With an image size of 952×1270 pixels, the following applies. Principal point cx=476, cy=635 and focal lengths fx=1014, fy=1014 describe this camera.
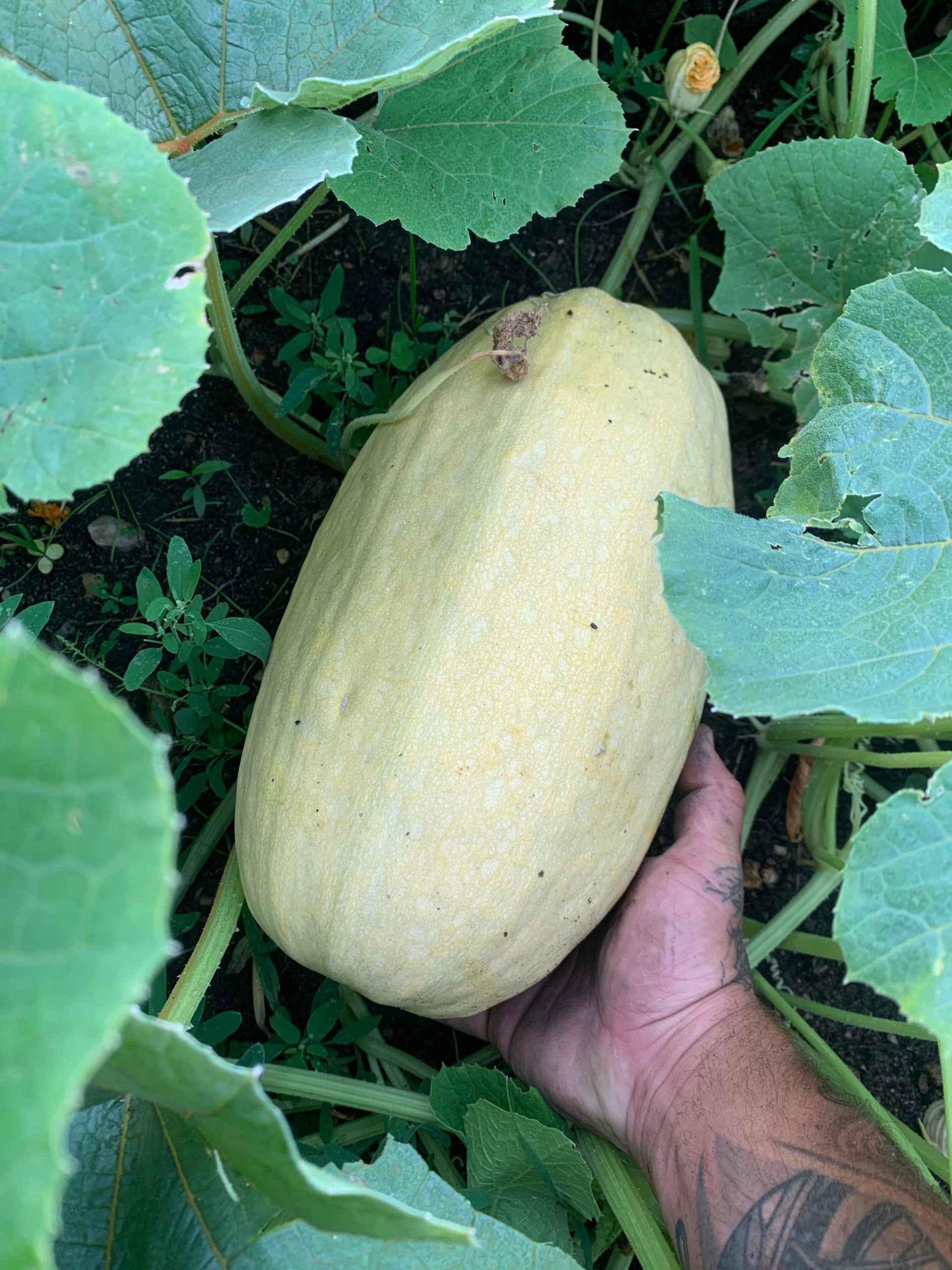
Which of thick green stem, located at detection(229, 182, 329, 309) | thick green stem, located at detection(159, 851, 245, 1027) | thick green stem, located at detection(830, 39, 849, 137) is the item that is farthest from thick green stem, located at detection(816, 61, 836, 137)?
thick green stem, located at detection(159, 851, 245, 1027)

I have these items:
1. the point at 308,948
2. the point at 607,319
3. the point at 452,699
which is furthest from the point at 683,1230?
the point at 607,319

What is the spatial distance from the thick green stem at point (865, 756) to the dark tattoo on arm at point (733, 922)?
0.87ft

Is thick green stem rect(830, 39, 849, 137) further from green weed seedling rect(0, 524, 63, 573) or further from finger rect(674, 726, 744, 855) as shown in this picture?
green weed seedling rect(0, 524, 63, 573)

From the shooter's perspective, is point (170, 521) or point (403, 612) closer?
point (403, 612)

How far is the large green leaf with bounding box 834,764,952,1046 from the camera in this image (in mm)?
980

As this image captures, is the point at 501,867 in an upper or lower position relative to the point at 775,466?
upper

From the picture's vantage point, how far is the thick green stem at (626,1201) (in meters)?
1.51

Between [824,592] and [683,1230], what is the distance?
0.98 metres

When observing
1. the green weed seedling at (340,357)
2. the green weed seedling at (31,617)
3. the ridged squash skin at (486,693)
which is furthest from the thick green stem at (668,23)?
the green weed seedling at (31,617)

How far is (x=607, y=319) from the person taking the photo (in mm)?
1534

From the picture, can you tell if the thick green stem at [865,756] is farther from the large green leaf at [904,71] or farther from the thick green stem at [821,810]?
the large green leaf at [904,71]

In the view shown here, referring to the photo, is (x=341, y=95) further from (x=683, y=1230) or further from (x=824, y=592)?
(x=683, y=1230)

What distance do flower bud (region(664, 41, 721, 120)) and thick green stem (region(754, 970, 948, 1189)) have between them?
5.32 feet

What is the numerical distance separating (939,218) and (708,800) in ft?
3.16
